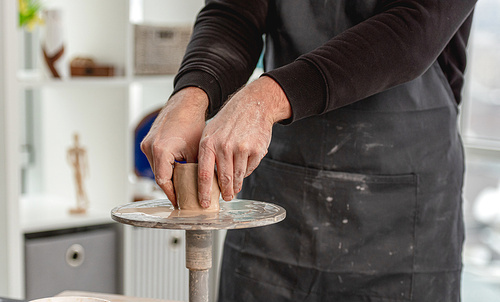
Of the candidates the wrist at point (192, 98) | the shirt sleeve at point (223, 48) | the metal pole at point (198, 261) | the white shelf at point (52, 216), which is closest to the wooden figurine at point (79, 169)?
the white shelf at point (52, 216)

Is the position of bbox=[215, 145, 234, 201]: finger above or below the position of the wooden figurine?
above

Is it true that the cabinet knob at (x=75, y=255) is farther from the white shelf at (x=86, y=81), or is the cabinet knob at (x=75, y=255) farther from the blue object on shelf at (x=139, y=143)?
the white shelf at (x=86, y=81)

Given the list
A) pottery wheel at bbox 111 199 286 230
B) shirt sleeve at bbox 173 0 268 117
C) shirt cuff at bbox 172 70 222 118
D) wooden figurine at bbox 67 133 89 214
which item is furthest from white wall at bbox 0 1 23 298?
pottery wheel at bbox 111 199 286 230

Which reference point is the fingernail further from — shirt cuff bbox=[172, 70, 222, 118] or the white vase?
the white vase

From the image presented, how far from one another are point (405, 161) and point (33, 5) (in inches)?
66.9

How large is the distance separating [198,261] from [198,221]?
0.08 m

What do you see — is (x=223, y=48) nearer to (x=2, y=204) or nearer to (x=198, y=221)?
(x=198, y=221)

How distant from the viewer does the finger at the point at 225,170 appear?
0.91 m

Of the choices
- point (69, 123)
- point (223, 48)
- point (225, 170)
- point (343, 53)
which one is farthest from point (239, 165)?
point (69, 123)

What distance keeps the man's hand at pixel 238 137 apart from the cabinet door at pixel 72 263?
1.52m

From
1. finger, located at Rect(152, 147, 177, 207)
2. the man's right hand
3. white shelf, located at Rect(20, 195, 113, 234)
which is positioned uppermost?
the man's right hand

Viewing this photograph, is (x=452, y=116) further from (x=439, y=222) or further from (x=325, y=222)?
(x=325, y=222)

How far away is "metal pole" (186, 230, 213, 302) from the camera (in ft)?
2.92

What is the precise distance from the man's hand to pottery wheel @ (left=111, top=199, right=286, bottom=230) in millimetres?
38
